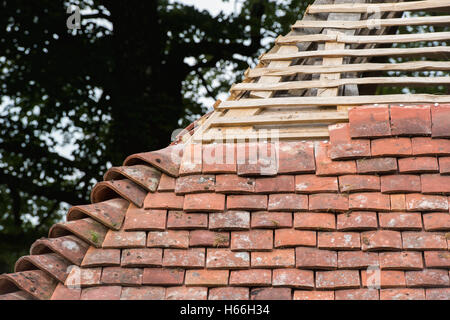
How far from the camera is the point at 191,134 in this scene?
506 cm

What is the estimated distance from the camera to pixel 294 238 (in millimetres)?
4047

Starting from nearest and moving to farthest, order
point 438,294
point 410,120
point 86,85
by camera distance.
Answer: point 438,294 < point 410,120 < point 86,85

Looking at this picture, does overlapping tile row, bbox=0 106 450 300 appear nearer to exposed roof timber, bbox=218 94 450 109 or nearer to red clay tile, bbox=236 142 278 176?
red clay tile, bbox=236 142 278 176

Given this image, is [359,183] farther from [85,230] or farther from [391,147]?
[85,230]

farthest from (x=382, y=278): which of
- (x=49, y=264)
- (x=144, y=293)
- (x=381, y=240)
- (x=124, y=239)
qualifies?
(x=49, y=264)

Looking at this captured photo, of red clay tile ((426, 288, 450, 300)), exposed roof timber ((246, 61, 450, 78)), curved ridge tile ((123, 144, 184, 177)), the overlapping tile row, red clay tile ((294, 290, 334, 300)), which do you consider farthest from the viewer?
exposed roof timber ((246, 61, 450, 78))

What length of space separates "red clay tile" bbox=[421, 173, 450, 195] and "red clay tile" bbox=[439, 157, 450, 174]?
0.04 metres

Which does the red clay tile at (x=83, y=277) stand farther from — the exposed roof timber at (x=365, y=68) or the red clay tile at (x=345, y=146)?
the exposed roof timber at (x=365, y=68)

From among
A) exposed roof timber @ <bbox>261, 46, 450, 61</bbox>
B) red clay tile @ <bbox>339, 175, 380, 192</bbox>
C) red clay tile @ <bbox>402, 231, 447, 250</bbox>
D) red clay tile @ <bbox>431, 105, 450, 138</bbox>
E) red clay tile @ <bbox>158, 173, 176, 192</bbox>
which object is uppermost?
exposed roof timber @ <bbox>261, 46, 450, 61</bbox>

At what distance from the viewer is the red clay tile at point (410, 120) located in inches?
172

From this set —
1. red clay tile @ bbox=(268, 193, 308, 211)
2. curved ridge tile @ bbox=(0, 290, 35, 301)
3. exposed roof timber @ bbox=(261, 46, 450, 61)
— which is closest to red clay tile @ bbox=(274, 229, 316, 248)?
red clay tile @ bbox=(268, 193, 308, 211)

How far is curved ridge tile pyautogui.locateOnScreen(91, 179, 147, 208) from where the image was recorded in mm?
4422

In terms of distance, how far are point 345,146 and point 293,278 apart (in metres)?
1.12
